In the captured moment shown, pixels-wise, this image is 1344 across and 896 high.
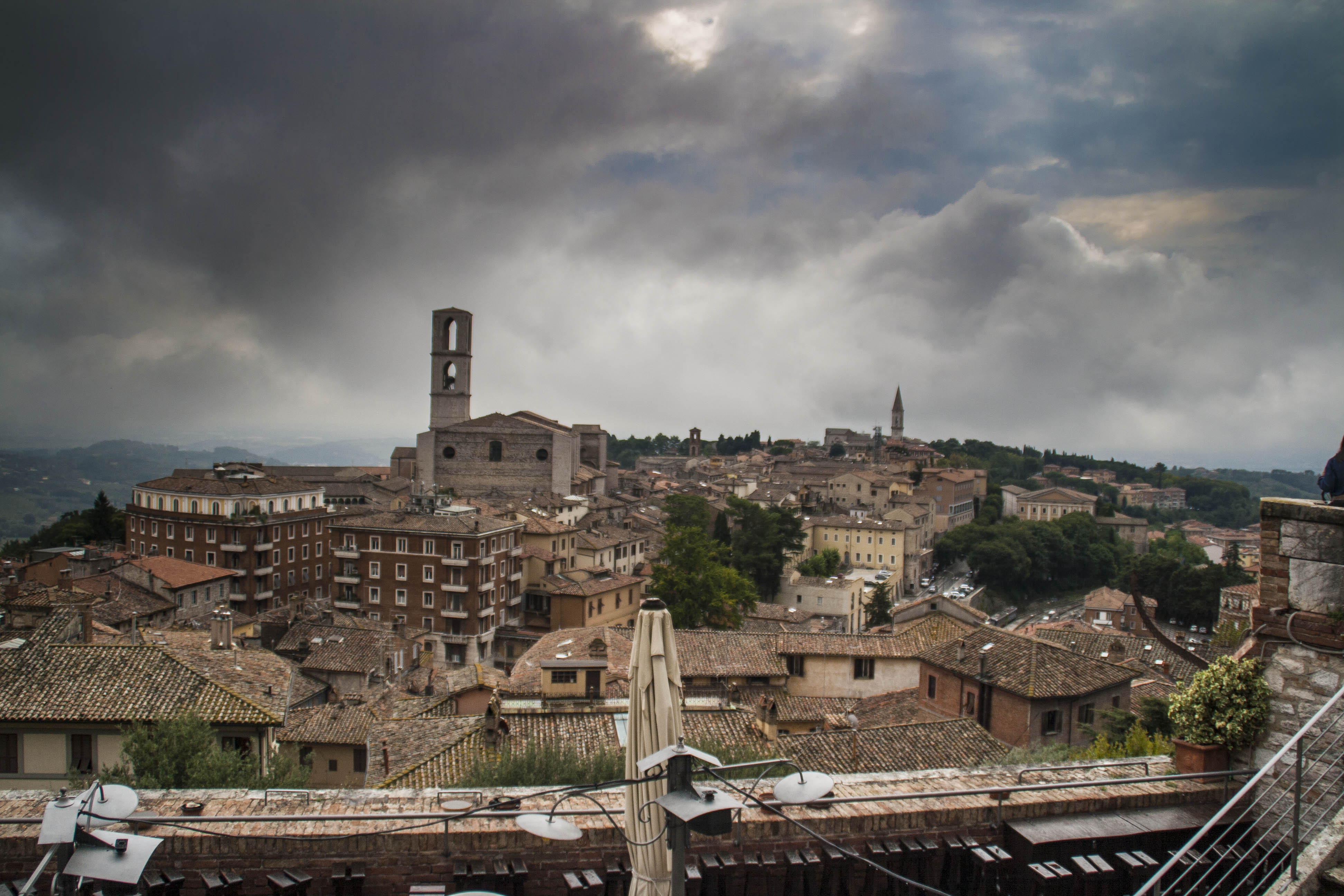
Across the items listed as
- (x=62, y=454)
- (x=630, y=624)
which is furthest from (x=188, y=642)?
(x=62, y=454)

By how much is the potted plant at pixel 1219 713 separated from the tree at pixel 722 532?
43.8 metres

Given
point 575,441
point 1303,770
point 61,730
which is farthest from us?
point 575,441

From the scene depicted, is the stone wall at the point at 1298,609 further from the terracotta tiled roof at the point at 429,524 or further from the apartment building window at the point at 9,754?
the terracotta tiled roof at the point at 429,524

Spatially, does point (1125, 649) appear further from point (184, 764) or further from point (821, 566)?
point (821, 566)

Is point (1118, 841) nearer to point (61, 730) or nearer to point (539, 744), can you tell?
point (539, 744)

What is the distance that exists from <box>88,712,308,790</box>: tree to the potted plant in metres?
8.64

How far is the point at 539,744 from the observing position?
11453 mm

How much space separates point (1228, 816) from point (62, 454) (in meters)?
174

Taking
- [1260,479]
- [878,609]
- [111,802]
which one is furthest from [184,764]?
[1260,479]

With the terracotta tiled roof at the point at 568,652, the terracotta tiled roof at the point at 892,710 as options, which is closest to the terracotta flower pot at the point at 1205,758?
the terracotta tiled roof at the point at 892,710

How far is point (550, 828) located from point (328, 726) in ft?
47.9

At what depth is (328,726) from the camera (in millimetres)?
16172

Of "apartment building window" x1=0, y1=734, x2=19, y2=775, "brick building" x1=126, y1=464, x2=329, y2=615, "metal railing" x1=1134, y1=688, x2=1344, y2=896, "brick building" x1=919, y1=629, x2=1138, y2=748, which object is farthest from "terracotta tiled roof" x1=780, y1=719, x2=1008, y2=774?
"brick building" x1=126, y1=464, x2=329, y2=615

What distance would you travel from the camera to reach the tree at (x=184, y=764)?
9609mm
